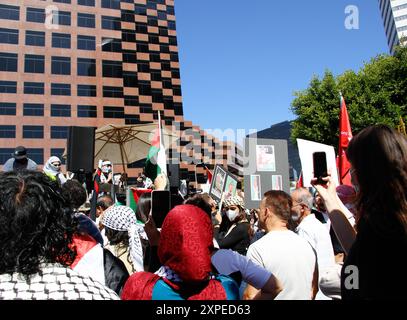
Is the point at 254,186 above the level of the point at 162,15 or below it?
below

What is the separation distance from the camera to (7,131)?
157 ft

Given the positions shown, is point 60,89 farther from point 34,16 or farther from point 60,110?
point 34,16

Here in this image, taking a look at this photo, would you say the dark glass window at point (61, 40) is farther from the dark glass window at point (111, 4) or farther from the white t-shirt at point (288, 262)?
the white t-shirt at point (288, 262)

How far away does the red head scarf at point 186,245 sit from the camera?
190cm

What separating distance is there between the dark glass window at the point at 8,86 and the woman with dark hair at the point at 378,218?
53467mm

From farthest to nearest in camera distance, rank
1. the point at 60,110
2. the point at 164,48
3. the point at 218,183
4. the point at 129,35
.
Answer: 1. the point at 164,48
2. the point at 129,35
3. the point at 60,110
4. the point at 218,183

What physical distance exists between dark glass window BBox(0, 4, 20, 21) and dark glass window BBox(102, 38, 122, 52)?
1087cm

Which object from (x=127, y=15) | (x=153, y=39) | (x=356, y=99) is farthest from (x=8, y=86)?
(x=356, y=99)

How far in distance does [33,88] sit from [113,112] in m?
10.3

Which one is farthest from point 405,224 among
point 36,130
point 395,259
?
point 36,130

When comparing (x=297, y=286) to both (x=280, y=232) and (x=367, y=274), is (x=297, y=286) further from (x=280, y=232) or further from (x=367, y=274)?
(x=367, y=274)

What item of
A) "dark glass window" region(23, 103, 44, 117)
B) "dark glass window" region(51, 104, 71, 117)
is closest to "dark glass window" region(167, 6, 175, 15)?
"dark glass window" region(51, 104, 71, 117)

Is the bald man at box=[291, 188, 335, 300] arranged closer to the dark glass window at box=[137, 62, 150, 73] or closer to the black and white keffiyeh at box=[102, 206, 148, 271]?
the black and white keffiyeh at box=[102, 206, 148, 271]
